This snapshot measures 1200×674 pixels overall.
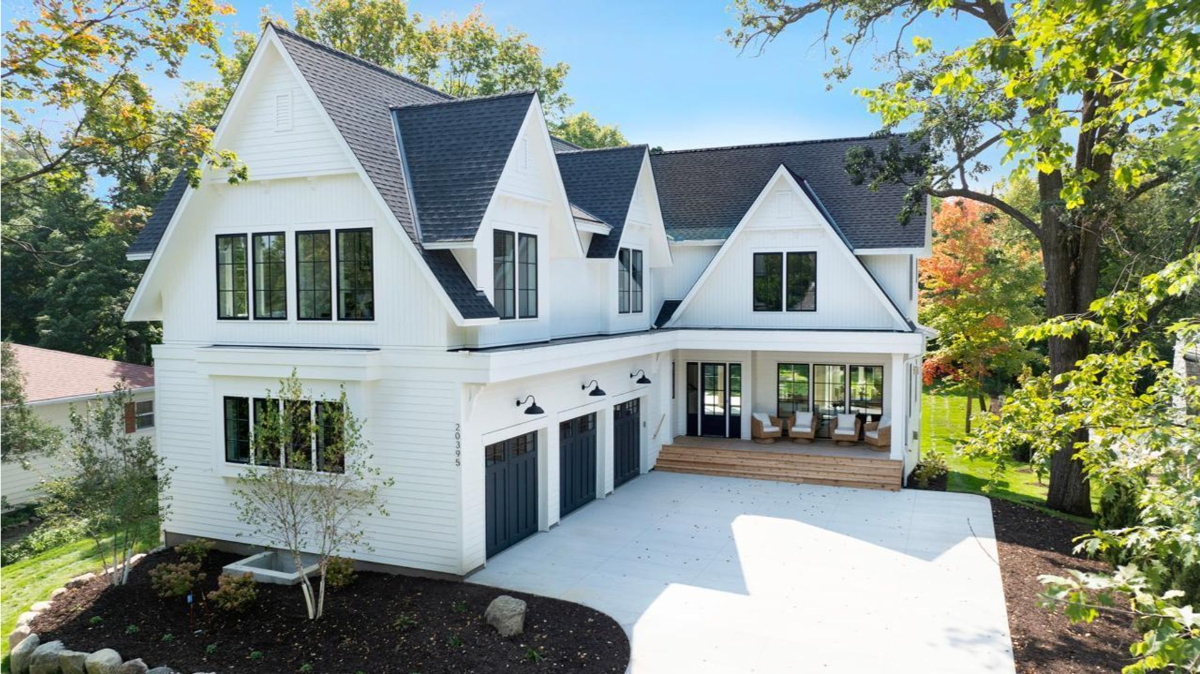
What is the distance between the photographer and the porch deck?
18.3m

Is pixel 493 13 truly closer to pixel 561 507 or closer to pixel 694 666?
pixel 561 507

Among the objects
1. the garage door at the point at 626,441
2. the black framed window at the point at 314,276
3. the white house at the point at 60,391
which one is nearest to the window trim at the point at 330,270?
the black framed window at the point at 314,276

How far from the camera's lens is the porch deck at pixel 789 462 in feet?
60.1

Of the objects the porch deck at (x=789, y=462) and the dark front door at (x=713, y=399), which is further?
the dark front door at (x=713, y=399)

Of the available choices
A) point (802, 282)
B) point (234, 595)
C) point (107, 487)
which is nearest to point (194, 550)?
point (107, 487)

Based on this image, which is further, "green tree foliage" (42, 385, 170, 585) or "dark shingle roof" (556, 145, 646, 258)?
"dark shingle roof" (556, 145, 646, 258)

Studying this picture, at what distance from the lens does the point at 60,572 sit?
562 inches

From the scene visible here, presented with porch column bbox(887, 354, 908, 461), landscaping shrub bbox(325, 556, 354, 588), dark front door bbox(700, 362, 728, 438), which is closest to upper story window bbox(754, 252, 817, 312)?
dark front door bbox(700, 362, 728, 438)

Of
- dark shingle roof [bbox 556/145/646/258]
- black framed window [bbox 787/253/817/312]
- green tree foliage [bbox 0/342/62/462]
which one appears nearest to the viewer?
dark shingle roof [bbox 556/145/646/258]

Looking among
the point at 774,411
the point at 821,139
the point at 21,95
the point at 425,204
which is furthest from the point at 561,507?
the point at 821,139

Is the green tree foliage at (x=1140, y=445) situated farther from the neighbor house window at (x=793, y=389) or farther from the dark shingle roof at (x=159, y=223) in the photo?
the dark shingle roof at (x=159, y=223)

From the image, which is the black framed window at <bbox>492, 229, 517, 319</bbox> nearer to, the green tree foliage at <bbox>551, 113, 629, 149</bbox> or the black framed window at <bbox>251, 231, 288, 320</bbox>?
the black framed window at <bbox>251, 231, 288, 320</bbox>

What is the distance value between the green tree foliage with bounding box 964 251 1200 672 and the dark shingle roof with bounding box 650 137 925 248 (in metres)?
12.2

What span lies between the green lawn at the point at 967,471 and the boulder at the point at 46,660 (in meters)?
12.1
